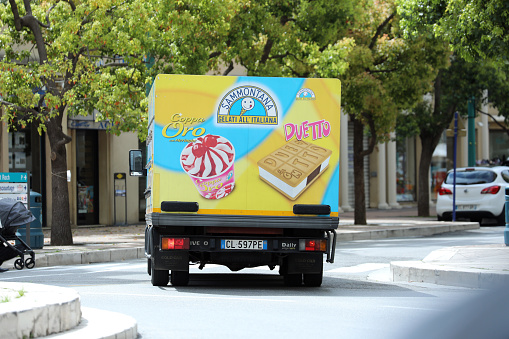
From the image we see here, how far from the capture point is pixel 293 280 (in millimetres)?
11859

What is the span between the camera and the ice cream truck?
11.0 meters

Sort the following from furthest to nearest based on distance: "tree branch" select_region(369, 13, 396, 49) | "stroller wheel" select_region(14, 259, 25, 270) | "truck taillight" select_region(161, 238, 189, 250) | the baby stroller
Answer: "tree branch" select_region(369, 13, 396, 49)
"stroller wheel" select_region(14, 259, 25, 270)
the baby stroller
"truck taillight" select_region(161, 238, 189, 250)

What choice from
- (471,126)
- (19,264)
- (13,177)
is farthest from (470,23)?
(471,126)

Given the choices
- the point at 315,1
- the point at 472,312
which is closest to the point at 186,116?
the point at 472,312

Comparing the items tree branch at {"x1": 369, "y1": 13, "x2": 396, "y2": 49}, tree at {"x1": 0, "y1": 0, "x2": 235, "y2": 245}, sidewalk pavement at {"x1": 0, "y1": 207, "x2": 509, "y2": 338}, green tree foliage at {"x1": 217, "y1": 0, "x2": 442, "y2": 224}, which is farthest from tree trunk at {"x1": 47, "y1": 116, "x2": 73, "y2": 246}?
tree branch at {"x1": 369, "y1": 13, "x2": 396, "y2": 49}

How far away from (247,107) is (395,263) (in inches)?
147

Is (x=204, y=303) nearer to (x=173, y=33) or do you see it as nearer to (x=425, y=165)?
(x=173, y=33)

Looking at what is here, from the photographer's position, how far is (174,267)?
11039mm

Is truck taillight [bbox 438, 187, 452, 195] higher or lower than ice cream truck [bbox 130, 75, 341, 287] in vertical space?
lower

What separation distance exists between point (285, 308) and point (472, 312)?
6.02 m

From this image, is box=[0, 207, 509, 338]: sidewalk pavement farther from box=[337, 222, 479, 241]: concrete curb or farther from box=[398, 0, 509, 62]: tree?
box=[398, 0, 509, 62]: tree

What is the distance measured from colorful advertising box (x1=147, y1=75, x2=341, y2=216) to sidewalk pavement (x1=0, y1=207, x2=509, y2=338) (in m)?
2.06

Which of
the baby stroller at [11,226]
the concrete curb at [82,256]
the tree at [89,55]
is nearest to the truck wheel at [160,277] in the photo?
the baby stroller at [11,226]

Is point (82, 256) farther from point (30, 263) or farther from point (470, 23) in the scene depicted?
point (470, 23)
